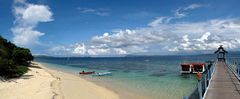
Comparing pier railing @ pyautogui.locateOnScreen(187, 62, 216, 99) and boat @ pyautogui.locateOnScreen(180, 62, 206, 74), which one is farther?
boat @ pyautogui.locateOnScreen(180, 62, 206, 74)

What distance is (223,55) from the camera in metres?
50.6

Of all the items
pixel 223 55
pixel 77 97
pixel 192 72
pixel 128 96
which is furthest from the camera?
pixel 192 72

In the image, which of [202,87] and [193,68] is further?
[193,68]

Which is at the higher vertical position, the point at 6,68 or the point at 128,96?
the point at 6,68

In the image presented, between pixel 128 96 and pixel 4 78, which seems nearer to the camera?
pixel 128 96

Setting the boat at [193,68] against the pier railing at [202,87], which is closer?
the pier railing at [202,87]

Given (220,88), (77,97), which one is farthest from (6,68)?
(220,88)

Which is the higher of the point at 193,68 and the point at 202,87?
the point at 193,68

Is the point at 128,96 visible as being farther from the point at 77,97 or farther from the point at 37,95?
the point at 37,95

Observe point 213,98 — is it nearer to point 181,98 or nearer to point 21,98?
point 181,98

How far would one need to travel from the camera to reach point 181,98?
23.8m

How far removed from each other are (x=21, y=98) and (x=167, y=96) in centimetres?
1262

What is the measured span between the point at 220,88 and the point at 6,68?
933 inches

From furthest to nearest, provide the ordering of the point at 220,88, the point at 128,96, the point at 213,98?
the point at 128,96
the point at 220,88
the point at 213,98
